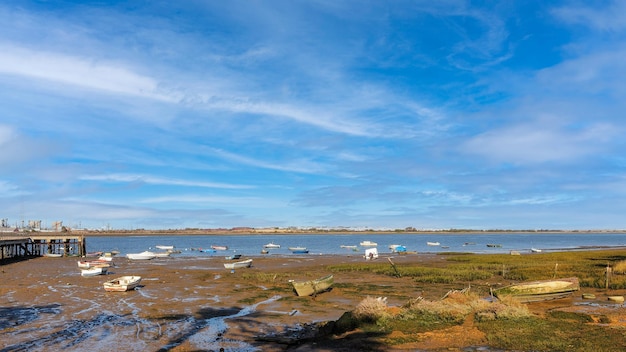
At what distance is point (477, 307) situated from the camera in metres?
21.7

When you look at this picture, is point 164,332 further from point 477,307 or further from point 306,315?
point 477,307

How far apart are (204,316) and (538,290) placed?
1868 cm

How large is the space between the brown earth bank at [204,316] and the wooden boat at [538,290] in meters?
0.51

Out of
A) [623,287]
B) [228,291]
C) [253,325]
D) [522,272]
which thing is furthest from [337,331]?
[522,272]

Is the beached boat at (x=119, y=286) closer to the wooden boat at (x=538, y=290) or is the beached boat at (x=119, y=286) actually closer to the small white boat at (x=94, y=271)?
the small white boat at (x=94, y=271)

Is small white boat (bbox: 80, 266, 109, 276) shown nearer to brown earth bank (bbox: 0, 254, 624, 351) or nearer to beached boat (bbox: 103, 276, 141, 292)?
brown earth bank (bbox: 0, 254, 624, 351)

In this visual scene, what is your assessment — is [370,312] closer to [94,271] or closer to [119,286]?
[119,286]

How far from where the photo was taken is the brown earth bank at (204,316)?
18.6 metres

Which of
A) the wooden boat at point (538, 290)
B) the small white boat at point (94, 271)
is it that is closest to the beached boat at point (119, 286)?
the small white boat at point (94, 271)

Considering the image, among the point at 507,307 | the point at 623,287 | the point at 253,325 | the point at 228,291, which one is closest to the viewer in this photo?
the point at 507,307

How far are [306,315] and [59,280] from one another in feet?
98.0

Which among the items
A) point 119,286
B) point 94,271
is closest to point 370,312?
point 119,286

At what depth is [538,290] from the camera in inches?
1016

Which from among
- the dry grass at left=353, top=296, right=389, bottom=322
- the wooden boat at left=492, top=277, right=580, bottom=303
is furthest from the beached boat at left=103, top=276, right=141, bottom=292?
the wooden boat at left=492, top=277, right=580, bottom=303
